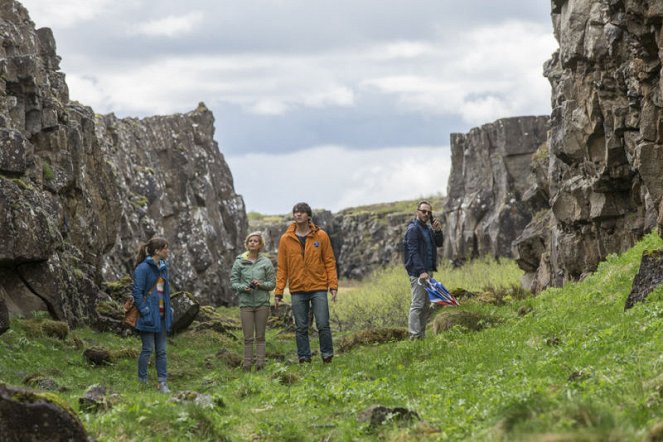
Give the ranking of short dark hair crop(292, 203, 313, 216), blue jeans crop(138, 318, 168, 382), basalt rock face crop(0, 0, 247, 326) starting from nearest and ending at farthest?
1. blue jeans crop(138, 318, 168, 382)
2. short dark hair crop(292, 203, 313, 216)
3. basalt rock face crop(0, 0, 247, 326)

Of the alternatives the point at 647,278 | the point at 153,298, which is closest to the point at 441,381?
the point at 647,278

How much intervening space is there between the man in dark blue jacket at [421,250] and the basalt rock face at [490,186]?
179ft

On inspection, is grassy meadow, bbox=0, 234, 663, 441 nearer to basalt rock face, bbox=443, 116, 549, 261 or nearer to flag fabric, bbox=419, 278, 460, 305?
flag fabric, bbox=419, 278, 460, 305

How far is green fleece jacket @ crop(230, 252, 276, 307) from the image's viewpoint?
17969 mm

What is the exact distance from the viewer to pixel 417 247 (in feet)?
62.9

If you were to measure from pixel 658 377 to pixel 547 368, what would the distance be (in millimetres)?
2875

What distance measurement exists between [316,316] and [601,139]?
16.6m

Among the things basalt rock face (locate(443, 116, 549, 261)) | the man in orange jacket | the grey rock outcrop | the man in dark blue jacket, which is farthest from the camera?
basalt rock face (locate(443, 116, 549, 261))

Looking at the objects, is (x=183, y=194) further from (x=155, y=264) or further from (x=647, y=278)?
(x=647, y=278)

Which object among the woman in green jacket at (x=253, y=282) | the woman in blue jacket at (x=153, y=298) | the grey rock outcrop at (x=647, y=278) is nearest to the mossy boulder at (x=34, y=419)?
the woman in blue jacket at (x=153, y=298)

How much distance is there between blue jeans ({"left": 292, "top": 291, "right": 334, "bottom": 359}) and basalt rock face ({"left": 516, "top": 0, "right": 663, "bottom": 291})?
8.68 m

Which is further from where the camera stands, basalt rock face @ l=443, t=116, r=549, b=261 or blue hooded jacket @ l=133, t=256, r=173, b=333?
basalt rock face @ l=443, t=116, r=549, b=261

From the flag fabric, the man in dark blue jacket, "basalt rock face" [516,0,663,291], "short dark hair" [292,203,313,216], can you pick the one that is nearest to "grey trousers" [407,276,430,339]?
the man in dark blue jacket

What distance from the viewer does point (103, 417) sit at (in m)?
10.0
